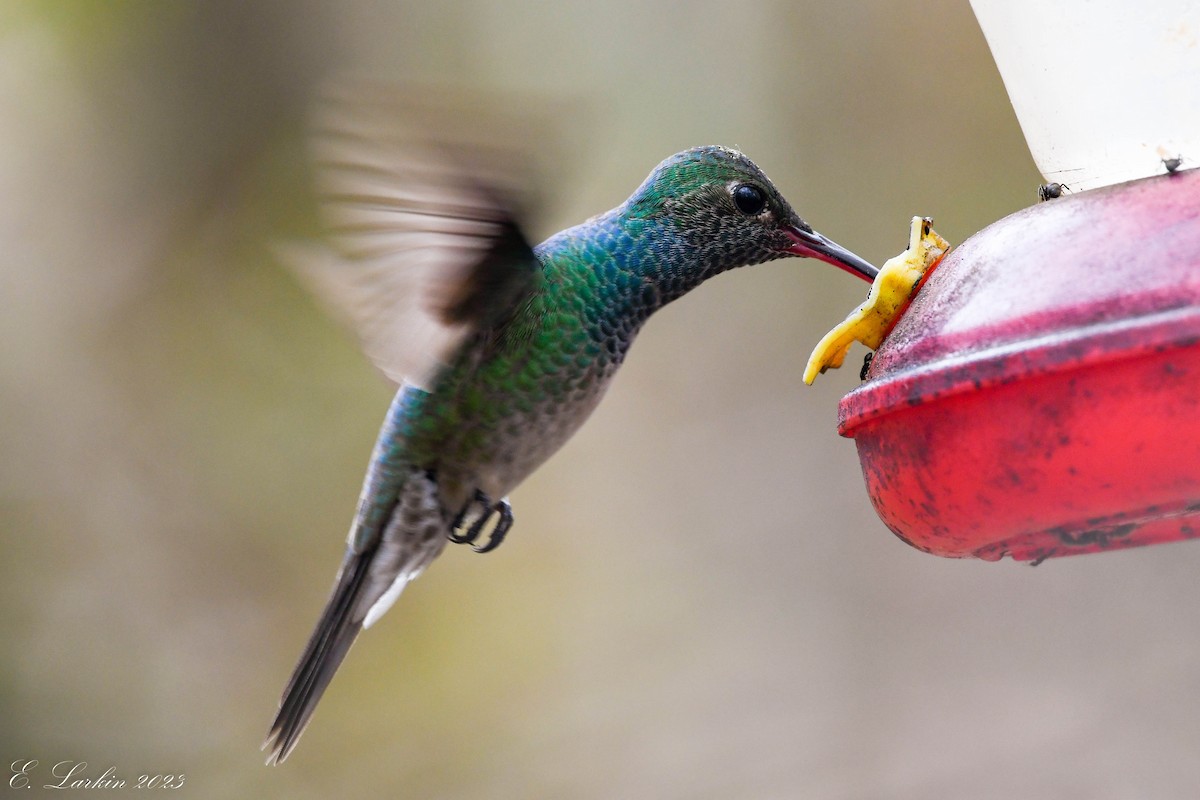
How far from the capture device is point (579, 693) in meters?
4.43

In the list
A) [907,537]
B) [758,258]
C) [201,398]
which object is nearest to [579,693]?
[201,398]

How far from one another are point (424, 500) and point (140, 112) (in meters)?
2.55

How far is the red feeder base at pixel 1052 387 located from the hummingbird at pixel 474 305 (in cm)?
74

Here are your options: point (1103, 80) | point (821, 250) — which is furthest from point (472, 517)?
point (1103, 80)

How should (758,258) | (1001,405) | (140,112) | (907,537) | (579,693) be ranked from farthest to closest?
1. (579,693)
2. (140,112)
3. (758,258)
4. (907,537)
5. (1001,405)

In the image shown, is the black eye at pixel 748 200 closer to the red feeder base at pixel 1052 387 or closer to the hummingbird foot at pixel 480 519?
the hummingbird foot at pixel 480 519

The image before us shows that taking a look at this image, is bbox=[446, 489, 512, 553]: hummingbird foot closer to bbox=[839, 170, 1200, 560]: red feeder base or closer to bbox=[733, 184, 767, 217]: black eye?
bbox=[733, 184, 767, 217]: black eye

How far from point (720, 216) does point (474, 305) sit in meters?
0.47

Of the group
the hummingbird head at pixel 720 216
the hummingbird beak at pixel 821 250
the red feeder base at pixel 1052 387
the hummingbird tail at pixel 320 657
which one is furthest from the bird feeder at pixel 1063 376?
the hummingbird tail at pixel 320 657

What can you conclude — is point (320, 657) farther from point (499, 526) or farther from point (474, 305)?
point (474, 305)

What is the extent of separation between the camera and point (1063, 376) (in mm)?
1027

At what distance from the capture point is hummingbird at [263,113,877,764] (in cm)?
171

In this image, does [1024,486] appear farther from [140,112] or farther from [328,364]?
[140,112]

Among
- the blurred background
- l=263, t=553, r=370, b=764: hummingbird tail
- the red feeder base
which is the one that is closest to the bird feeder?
the red feeder base
